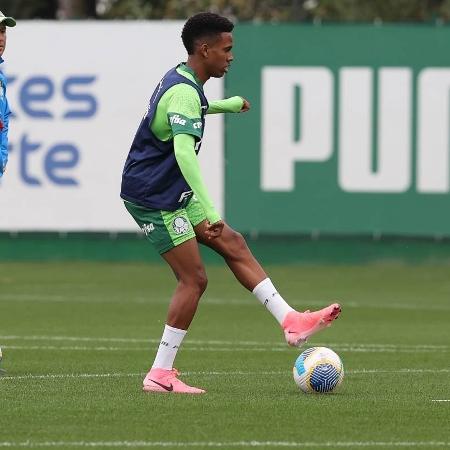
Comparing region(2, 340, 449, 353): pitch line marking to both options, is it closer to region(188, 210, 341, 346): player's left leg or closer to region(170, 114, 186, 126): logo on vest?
region(188, 210, 341, 346): player's left leg

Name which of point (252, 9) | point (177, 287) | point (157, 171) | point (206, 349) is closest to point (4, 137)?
point (157, 171)

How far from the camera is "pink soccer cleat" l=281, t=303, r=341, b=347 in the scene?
10805 mm

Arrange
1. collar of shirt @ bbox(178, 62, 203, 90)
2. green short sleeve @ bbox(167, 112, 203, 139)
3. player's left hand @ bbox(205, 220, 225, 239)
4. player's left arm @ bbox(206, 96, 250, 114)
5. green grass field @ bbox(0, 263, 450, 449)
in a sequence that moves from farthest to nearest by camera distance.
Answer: player's left arm @ bbox(206, 96, 250, 114), collar of shirt @ bbox(178, 62, 203, 90), green short sleeve @ bbox(167, 112, 203, 139), player's left hand @ bbox(205, 220, 225, 239), green grass field @ bbox(0, 263, 450, 449)

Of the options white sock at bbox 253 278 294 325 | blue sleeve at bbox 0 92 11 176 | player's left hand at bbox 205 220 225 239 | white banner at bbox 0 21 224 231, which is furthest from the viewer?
white banner at bbox 0 21 224 231

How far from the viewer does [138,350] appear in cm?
1458

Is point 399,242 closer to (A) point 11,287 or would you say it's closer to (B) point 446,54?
(B) point 446,54

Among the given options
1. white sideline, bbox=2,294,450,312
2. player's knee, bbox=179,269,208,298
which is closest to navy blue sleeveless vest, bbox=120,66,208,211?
player's knee, bbox=179,269,208,298

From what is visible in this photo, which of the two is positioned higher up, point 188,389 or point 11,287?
point 188,389

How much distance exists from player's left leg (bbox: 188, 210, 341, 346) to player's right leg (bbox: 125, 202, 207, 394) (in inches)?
7.7

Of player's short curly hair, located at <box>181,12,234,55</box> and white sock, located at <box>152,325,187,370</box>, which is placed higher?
player's short curly hair, located at <box>181,12,234,55</box>

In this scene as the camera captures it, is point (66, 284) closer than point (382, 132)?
Yes

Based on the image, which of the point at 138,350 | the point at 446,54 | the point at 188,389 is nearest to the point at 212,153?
the point at 446,54

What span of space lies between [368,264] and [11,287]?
5935mm

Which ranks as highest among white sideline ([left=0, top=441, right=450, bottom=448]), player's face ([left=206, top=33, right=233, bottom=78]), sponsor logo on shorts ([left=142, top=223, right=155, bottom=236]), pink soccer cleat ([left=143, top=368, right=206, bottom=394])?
player's face ([left=206, top=33, right=233, bottom=78])
